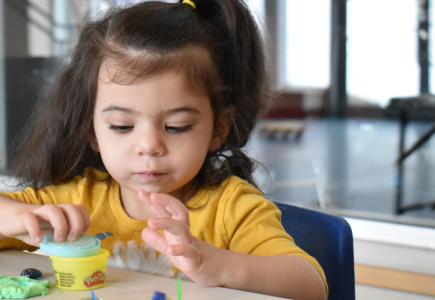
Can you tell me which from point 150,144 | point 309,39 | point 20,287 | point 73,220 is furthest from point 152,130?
point 309,39

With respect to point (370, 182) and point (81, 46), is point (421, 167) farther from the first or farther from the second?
point (81, 46)

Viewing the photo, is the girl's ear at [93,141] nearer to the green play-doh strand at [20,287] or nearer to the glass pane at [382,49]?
the green play-doh strand at [20,287]

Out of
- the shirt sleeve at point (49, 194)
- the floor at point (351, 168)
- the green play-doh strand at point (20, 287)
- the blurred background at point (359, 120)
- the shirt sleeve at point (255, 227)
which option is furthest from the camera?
the floor at point (351, 168)

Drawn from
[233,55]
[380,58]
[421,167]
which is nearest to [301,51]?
[380,58]

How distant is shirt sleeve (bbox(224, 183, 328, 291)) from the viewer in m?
0.79

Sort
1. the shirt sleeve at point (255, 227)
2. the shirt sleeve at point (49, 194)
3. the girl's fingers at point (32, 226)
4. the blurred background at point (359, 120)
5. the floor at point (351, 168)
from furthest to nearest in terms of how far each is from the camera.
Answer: the floor at point (351, 168) < the blurred background at point (359, 120) < the shirt sleeve at point (49, 194) < the shirt sleeve at point (255, 227) < the girl's fingers at point (32, 226)

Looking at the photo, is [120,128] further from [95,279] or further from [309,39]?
[309,39]

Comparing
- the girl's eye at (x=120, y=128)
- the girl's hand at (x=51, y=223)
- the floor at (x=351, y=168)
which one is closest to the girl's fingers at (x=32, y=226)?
the girl's hand at (x=51, y=223)

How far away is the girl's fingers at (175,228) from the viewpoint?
1.90ft

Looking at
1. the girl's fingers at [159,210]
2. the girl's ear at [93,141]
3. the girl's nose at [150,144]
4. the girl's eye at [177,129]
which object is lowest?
the girl's fingers at [159,210]

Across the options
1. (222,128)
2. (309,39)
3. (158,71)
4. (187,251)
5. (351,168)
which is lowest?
(351,168)

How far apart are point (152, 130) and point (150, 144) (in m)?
0.03

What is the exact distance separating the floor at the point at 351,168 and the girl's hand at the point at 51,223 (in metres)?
1.31

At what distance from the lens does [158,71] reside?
827 mm
